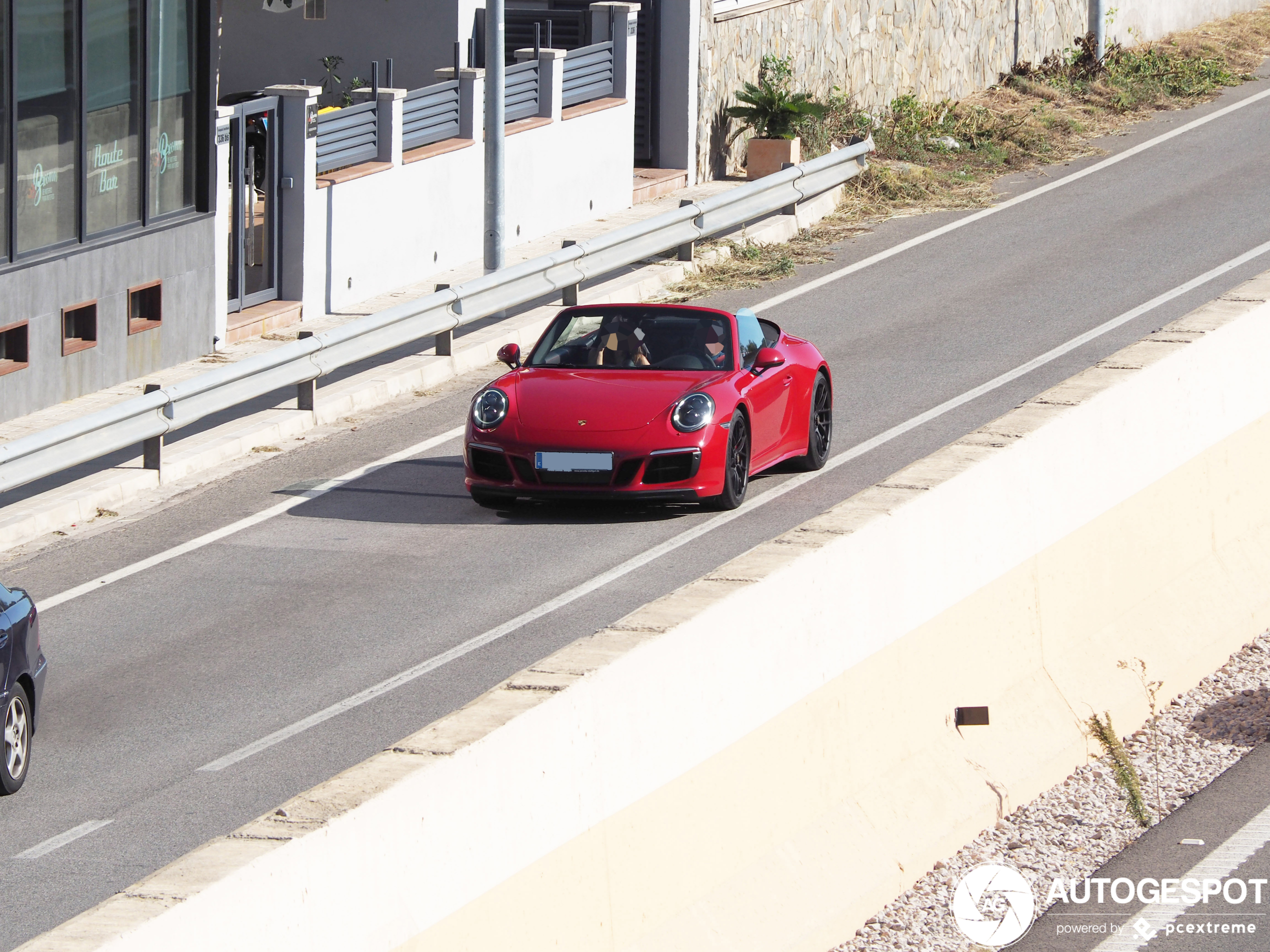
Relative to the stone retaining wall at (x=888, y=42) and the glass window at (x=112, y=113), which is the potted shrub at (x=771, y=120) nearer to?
the stone retaining wall at (x=888, y=42)

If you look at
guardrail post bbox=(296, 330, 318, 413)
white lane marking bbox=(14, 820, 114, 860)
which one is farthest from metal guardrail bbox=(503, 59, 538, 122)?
white lane marking bbox=(14, 820, 114, 860)

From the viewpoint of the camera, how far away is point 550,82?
23625 mm

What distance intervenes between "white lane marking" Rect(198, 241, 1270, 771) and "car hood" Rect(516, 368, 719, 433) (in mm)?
837

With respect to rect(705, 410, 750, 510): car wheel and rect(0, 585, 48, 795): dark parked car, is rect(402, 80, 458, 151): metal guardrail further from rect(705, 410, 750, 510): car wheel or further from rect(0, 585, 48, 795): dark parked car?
rect(0, 585, 48, 795): dark parked car

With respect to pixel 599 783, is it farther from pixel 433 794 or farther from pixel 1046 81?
pixel 1046 81

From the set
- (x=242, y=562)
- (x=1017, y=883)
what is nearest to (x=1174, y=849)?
(x=1017, y=883)

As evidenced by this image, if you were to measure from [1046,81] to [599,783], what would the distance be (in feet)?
87.9

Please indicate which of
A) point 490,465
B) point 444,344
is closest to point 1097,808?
point 490,465

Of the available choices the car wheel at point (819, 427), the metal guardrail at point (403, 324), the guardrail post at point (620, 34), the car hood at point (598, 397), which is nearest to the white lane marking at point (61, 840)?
the metal guardrail at point (403, 324)

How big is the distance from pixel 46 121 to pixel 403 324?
3.44 meters

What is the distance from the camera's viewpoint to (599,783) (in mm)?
6707

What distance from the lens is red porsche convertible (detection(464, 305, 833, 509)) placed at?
41.8 feet

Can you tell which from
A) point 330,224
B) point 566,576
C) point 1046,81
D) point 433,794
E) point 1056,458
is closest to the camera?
point 433,794

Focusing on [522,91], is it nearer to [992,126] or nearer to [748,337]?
[992,126]
